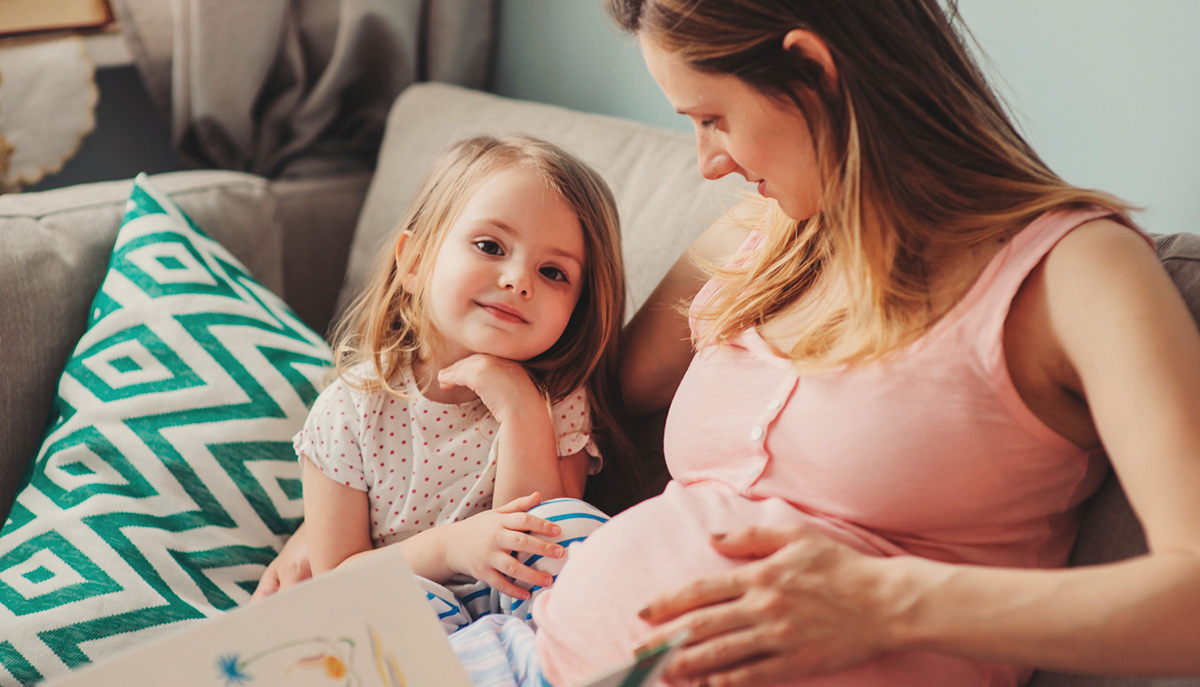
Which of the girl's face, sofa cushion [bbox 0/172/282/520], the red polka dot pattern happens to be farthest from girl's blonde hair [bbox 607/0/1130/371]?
sofa cushion [bbox 0/172/282/520]

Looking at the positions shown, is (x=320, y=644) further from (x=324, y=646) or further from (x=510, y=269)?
(x=510, y=269)

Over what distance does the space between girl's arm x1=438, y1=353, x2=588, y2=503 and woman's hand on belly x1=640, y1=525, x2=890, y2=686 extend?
426mm

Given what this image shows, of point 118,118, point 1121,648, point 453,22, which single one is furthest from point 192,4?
point 1121,648

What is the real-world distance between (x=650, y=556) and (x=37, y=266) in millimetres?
984

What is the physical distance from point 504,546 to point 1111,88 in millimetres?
864

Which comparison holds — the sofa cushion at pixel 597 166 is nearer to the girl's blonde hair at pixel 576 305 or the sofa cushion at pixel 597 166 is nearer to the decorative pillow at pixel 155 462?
the girl's blonde hair at pixel 576 305

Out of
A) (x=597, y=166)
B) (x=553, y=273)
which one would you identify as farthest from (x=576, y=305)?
(x=597, y=166)

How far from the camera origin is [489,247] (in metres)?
1.12

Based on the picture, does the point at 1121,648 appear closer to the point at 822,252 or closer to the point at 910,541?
the point at 910,541

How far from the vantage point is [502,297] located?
42.4 inches

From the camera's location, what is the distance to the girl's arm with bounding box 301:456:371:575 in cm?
110

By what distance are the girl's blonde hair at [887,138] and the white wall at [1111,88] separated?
171 mm

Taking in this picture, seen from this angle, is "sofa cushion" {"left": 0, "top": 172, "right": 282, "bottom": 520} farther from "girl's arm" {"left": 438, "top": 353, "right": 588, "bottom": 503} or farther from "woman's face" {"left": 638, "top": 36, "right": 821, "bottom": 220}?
"woman's face" {"left": 638, "top": 36, "right": 821, "bottom": 220}

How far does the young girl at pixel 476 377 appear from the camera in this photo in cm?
109
